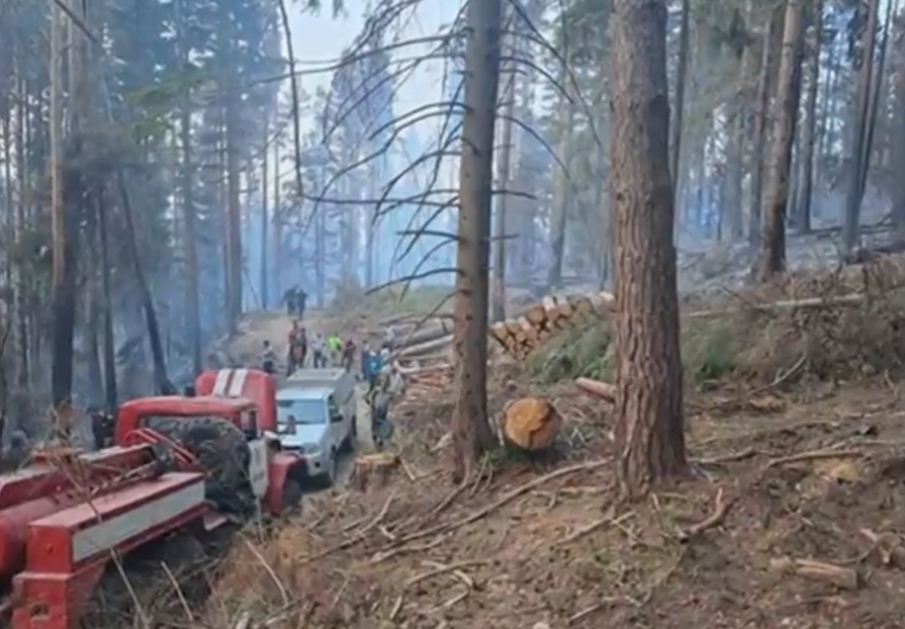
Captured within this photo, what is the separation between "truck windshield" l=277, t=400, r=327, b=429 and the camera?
1962 centimetres

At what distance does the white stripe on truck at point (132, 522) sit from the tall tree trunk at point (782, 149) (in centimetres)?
768

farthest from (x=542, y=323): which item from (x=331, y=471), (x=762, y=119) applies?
(x=762, y=119)

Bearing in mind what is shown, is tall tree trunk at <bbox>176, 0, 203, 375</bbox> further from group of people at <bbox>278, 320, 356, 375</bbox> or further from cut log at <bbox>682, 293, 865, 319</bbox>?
cut log at <bbox>682, 293, 865, 319</bbox>

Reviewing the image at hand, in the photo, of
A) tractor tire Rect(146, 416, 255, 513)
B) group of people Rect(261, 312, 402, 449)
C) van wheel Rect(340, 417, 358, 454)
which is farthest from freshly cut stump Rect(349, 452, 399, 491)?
van wheel Rect(340, 417, 358, 454)

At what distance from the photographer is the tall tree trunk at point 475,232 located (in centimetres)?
786

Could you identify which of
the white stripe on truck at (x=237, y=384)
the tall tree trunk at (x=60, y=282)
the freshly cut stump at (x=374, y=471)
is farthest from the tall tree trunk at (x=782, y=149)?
the tall tree trunk at (x=60, y=282)

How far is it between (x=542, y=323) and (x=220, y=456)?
5.12 m

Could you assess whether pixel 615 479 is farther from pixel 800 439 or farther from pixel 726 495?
pixel 800 439

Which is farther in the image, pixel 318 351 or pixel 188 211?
pixel 188 211

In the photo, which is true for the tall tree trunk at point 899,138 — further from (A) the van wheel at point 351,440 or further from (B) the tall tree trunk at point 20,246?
(B) the tall tree trunk at point 20,246

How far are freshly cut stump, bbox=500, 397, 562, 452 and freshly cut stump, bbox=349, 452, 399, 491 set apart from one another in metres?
1.79

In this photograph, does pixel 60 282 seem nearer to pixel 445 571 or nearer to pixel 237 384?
pixel 237 384

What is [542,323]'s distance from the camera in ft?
48.1

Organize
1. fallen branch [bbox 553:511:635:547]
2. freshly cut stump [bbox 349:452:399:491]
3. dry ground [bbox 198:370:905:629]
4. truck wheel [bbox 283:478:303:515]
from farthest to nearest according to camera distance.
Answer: truck wheel [bbox 283:478:303:515] < freshly cut stump [bbox 349:452:399:491] < fallen branch [bbox 553:511:635:547] < dry ground [bbox 198:370:905:629]
